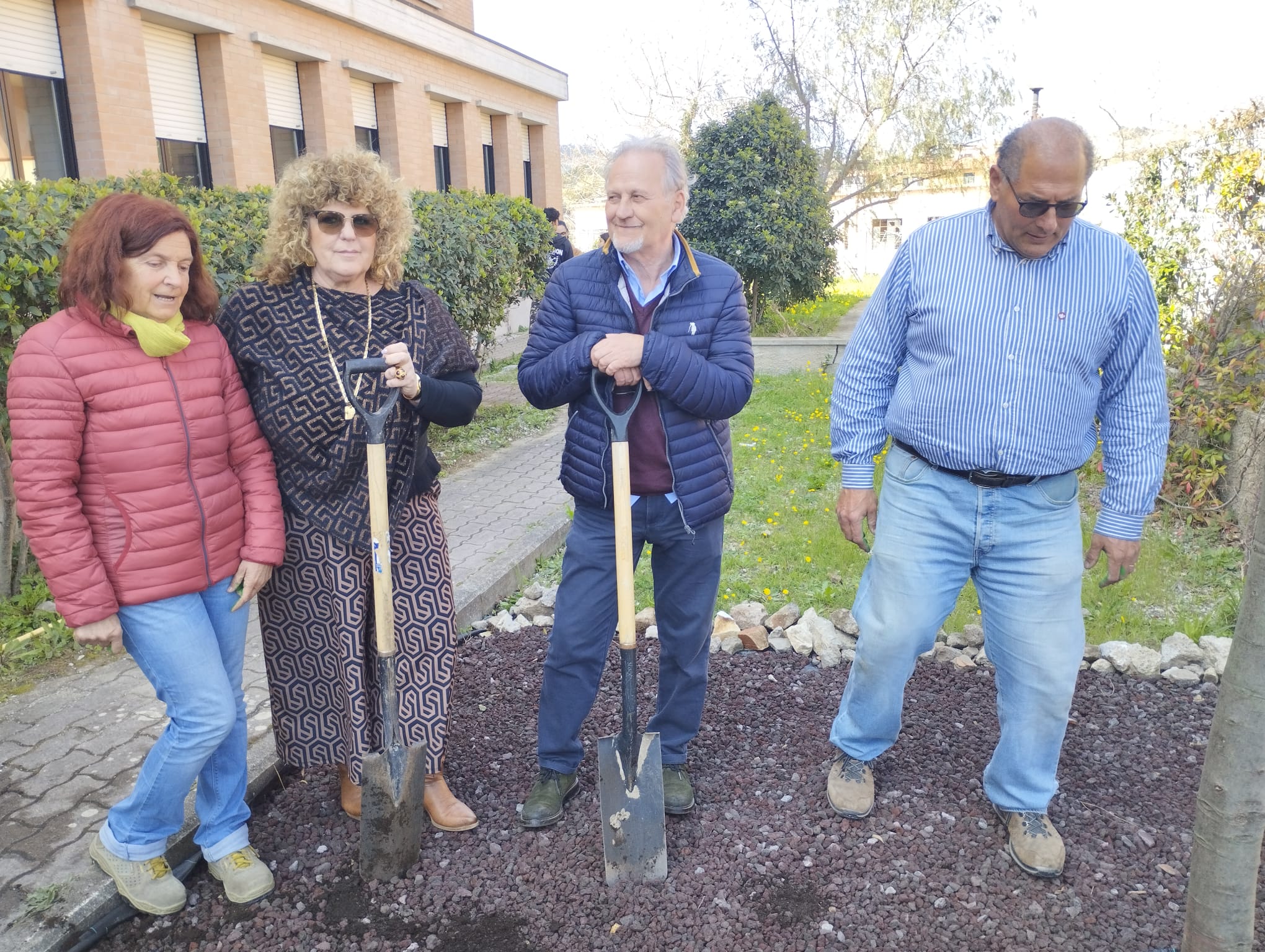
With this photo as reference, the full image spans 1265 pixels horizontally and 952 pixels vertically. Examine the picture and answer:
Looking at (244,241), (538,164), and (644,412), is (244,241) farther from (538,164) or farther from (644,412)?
(538,164)

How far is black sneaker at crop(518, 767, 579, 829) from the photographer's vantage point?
2965mm

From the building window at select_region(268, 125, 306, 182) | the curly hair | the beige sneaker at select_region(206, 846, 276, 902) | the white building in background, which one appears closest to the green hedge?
the curly hair

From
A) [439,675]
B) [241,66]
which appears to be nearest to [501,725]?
[439,675]

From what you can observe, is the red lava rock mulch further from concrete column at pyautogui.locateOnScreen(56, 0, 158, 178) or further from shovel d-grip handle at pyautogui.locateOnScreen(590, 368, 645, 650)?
concrete column at pyautogui.locateOnScreen(56, 0, 158, 178)

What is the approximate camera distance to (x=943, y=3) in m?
22.5

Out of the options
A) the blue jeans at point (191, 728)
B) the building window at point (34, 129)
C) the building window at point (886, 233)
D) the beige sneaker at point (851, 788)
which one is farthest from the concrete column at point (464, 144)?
the building window at point (886, 233)

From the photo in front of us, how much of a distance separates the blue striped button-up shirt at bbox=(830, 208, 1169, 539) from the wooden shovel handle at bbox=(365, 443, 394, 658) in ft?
4.92

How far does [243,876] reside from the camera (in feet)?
8.84

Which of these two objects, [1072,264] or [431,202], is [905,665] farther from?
[431,202]

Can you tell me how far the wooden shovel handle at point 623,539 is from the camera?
8.48 feet

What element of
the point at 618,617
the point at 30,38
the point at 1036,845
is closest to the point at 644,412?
the point at 618,617

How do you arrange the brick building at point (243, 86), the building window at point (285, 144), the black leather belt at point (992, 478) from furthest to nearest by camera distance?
the building window at point (285, 144) < the brick building at point (243, 86) < the black leather belt at point (992, 478)

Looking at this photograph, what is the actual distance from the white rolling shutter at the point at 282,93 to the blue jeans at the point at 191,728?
10.9 m

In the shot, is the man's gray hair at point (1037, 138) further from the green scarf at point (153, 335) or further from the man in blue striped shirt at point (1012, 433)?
the green scarf at point (153, 335)
